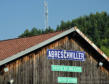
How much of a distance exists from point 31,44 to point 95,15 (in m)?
92.5

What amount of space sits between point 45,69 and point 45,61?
50 cm

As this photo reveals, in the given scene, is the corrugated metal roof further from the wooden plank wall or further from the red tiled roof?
the wooden plank wall

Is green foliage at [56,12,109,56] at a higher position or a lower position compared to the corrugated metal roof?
higher

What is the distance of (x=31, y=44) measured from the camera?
779 inches

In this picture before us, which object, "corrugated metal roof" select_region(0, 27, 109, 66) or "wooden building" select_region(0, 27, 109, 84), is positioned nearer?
"corrugated metal roof" select_region(0, 27, 109, 66)

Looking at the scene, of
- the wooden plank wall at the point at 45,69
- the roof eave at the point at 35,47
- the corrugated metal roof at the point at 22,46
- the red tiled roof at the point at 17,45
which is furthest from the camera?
the red tiled roof at the point at 17,45

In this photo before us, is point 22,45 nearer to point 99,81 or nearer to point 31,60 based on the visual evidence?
point 31,60

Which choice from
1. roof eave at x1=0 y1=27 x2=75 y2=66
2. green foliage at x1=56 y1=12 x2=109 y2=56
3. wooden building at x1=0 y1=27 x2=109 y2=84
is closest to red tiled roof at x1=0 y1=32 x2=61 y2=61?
wooden building at x1=0 y1=27 x2=109 y2=84

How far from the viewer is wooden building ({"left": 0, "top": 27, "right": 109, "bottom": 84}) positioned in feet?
61.0

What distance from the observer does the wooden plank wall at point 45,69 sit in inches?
739

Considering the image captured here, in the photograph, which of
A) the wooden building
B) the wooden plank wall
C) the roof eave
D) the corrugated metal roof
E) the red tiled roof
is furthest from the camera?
the red tiled roof

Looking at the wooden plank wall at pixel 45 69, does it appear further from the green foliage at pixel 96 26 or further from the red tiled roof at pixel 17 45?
the green foliage at pixel 96 26

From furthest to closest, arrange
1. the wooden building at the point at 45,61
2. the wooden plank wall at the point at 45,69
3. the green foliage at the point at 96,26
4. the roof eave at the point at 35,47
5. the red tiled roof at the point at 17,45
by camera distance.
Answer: the green foliage at the point at 96,26, the red tiled roof at the point at 17,45, the wooden plank wall at the point at 45,69, the wooden building at the point at 45,61, the roof eave at the point at 35,47

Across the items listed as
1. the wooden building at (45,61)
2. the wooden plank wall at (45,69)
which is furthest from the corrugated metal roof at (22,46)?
the wooden plank wall at (45,69)
